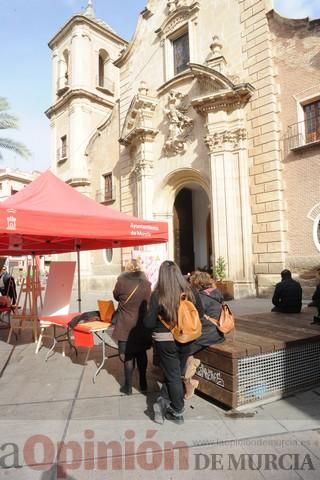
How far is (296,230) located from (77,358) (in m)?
9.29

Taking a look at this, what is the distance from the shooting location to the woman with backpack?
143 inches

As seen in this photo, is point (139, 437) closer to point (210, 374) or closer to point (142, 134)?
point (210, 374)

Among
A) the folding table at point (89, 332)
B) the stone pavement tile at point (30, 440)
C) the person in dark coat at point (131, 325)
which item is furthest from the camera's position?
the folding table at point (89, 332)

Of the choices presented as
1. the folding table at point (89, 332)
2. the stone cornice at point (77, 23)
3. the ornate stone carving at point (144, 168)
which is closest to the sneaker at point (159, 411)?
the folding table at point (89, 332)

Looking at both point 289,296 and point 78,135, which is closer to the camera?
point 289,296

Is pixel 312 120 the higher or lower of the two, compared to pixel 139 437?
higher

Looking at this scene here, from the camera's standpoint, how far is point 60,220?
16.9 ft

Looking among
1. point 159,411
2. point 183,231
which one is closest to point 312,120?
point 183,231

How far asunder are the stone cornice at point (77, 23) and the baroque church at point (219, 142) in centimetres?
749

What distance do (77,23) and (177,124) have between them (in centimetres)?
1450

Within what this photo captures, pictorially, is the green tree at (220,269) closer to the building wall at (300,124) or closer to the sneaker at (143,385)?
the building wall at (300,124)

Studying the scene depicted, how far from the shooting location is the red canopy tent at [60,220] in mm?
4781

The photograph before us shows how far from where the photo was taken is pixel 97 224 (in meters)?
5.54

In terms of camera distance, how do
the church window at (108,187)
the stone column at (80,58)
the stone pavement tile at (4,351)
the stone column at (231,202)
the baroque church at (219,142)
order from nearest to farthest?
the stone pavement tile at (4,351) < the baroque church at (219,142) < the stone column at (231,202) < the church window at (108,187) < the stone column at (80,58)
